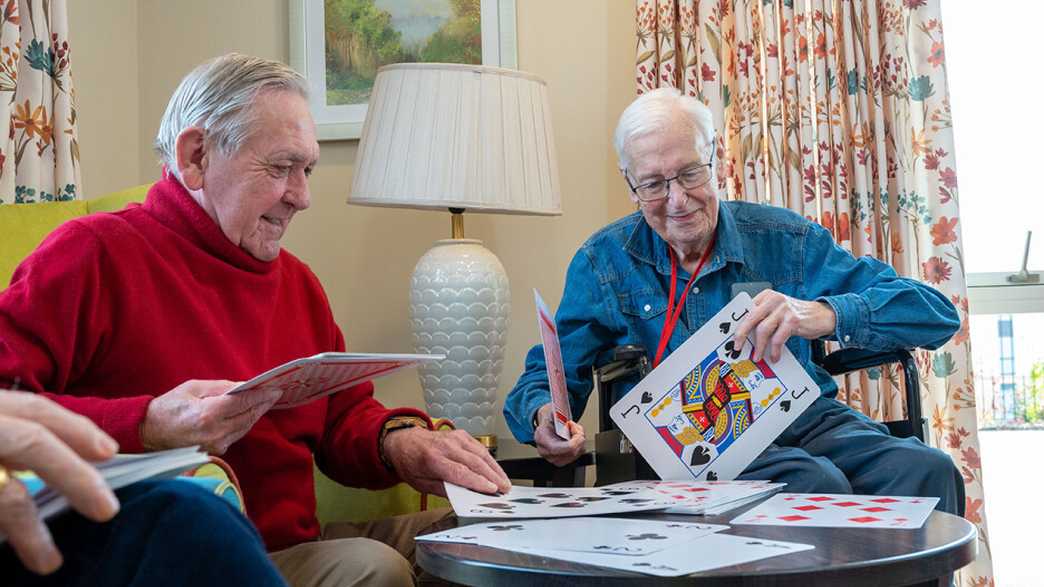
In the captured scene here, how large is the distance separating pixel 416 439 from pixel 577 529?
53cm

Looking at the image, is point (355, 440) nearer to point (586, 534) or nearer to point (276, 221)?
point (276, 221)

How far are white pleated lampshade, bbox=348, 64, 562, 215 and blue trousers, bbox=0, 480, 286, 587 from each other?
1.82m

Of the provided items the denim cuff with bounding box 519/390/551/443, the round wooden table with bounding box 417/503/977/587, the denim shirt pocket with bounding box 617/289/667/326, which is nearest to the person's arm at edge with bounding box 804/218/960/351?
the denim shirt pocket with bounding box 617/289/667/326

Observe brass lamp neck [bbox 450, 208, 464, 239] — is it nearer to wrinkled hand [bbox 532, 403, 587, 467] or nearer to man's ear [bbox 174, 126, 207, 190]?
wrinkled hand [bbox 532, 403, 587, 467]

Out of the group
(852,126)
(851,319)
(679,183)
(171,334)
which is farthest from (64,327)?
(852,126)

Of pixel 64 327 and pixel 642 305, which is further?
pixel 642 305

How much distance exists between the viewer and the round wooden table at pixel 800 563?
1.03 meters

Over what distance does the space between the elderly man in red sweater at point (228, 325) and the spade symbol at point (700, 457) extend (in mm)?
375

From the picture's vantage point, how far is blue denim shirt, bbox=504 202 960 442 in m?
2.09

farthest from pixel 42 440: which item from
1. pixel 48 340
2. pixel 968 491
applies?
pixel 968 491

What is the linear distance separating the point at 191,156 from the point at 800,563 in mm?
1142

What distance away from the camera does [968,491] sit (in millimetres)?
2781

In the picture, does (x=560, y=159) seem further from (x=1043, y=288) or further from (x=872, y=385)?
(x=1043, y=288)

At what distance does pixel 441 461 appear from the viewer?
166 cm
